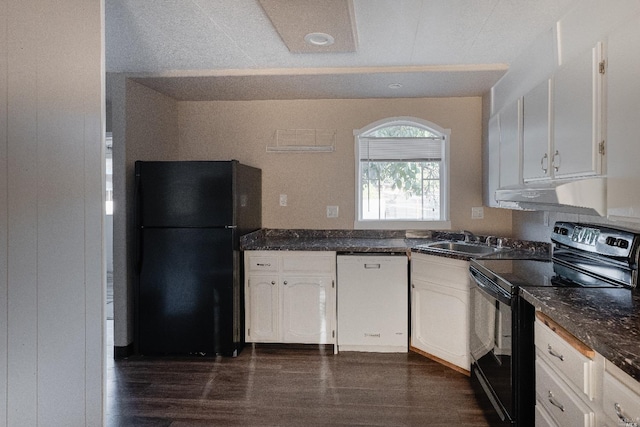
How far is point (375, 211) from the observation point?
4.20m

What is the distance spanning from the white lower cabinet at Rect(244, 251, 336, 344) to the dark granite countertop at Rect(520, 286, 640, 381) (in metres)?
1.84

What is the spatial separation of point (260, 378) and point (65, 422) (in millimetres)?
1798

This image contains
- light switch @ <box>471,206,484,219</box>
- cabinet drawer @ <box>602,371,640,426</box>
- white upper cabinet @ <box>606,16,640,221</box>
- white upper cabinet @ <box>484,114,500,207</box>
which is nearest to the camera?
cabinet drawer @ <box>602,371,640,426</box>

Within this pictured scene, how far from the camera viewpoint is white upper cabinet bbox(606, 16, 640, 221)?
1450mm

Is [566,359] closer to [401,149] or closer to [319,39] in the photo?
[319,39]

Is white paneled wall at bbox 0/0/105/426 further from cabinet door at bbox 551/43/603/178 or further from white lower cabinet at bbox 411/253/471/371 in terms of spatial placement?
white lower cabinet at bbox 411/253/471/371

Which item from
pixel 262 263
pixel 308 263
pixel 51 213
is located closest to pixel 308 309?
pixel 308 263

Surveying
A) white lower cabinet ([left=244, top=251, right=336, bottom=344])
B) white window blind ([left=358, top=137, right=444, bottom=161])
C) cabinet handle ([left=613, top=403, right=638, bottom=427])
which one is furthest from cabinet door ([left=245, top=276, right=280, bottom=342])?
cabinet handle ([left=613, top=403, right=638, bottom=427])

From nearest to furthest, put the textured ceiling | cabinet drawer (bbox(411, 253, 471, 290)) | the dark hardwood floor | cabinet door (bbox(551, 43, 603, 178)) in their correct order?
cabinet door (bbox(551, 43, 603, 178)) → the textured ceiling → the dark hardwood floor → cabinet drawer (bbox(411, 253, 471, 290))

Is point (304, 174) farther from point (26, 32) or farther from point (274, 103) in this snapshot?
point (26, 32)

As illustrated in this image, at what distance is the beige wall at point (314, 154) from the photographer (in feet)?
13.3

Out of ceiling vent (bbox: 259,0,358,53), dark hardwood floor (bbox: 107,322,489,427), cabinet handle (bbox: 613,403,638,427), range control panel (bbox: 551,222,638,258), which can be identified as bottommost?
dark hardwood floor (bbox: 107,322,489,427)

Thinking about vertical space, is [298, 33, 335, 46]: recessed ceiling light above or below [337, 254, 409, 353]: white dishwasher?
above

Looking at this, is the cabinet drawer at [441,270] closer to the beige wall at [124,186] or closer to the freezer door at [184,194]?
the freezer door at [184,194]
